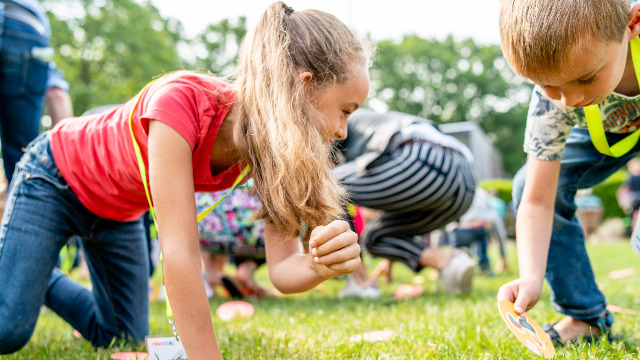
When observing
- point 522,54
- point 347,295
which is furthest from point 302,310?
point 522,54

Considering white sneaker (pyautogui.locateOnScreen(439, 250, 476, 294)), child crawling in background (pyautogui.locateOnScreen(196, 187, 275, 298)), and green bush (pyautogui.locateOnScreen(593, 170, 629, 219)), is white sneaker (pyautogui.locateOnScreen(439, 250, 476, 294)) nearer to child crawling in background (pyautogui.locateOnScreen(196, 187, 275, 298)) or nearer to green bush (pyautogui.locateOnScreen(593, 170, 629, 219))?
child crawling in background (pyautogui.locateOnScreen(196, 187, 275, 298))

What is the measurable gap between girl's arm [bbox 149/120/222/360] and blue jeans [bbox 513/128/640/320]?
1230mm

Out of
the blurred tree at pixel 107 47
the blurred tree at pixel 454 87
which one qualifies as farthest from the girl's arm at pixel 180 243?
the blurred tree at pixel 454 87

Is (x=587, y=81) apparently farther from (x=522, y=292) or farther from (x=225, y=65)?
(x=225, y=65)

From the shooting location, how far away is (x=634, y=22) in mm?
1512

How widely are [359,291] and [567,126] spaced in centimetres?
218

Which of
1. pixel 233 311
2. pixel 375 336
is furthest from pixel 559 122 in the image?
pixel 233 311

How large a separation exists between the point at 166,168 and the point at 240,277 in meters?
2.67

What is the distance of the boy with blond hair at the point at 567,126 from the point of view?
1.42 m

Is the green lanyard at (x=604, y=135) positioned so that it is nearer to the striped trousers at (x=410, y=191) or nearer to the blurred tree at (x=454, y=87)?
the striped trousers at (x=410, y=191)

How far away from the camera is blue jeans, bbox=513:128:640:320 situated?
1.97 meters

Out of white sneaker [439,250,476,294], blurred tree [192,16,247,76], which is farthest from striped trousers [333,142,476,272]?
blurred tree [192,16,247,76]

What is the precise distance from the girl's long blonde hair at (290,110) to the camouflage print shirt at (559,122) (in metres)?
0.62

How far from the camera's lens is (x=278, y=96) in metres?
1.49
